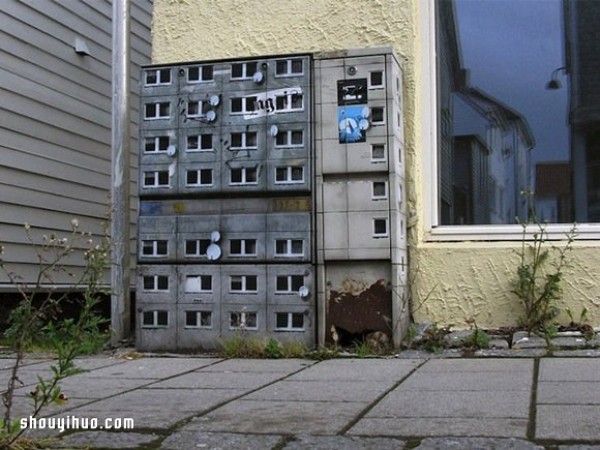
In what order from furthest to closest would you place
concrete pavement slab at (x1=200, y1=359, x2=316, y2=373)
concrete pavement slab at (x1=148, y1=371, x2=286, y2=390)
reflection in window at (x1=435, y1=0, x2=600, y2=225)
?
reflection in window at (x1=435, y1=0, x2=600, y2=225), concrete pavement slab at (x1=200, y1=359, x2=316, y2=373), concrete pavement slab at (x1=148, y1=371, x2=286, y2=390)

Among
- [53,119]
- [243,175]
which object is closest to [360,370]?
[243,175]

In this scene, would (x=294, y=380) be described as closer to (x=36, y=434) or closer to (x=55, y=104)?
(x=36, y=434)

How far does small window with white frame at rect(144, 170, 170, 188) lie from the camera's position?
6.22 m

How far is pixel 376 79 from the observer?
5.93 metres

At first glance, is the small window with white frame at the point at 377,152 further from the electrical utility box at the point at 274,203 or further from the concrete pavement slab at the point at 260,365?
the concrete pavement slab at the point at 260,365

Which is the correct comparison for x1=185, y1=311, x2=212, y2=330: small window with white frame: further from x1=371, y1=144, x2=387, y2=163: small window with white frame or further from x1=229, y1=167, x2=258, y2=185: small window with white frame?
x1=371, y1=144, x2=387, y2=163: small window with white frame

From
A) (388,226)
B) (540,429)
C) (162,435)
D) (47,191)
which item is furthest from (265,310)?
(47,191)

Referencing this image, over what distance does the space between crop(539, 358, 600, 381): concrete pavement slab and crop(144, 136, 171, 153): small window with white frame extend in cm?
322

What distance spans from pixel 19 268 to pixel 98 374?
3.15 metres

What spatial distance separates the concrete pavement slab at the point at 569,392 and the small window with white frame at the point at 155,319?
2966 millimetres

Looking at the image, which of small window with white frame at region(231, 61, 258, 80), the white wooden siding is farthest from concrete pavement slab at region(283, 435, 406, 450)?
the white wooden siding

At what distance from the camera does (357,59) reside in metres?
6.00

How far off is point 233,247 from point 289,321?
2.34ft

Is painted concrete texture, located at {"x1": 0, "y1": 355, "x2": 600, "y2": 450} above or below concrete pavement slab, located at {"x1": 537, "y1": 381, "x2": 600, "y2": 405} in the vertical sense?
below
